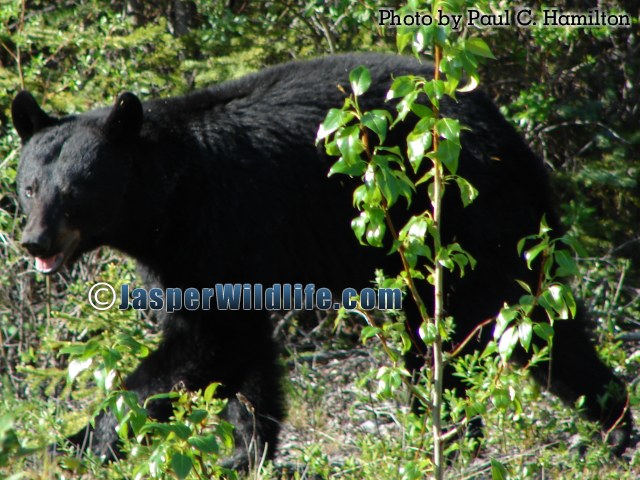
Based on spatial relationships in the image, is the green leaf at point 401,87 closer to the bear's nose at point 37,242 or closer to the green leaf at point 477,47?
the green leaf at point 477,47

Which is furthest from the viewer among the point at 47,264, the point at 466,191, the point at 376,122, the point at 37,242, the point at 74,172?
the point at 74,172

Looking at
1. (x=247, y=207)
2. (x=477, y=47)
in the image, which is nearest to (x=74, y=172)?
(x=247, y=207)

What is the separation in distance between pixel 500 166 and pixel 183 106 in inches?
63.6

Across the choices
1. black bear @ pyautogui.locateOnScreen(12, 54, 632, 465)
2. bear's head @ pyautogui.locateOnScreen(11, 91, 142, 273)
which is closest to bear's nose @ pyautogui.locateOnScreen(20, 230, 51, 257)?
bear's head @ pyautogui.locateOnScreen(11, 91, 142, 273)

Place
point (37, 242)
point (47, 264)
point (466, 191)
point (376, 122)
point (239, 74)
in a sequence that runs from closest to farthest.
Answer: point (376, 122) < point (466, 191) < point (37, 242) < point (47, 264) < point (239, 74)

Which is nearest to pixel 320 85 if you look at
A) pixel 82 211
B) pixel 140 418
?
pixel 82 211

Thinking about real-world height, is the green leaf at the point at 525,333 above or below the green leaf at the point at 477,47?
below

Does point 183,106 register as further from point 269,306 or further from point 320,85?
point 269,306

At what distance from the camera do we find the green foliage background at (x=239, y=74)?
5.62 m

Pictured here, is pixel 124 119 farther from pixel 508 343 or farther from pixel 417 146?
pixel 508 343

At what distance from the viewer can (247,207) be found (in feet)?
15.0

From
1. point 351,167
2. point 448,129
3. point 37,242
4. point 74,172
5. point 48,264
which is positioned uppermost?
point 448,129

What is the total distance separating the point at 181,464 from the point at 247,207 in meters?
2.18

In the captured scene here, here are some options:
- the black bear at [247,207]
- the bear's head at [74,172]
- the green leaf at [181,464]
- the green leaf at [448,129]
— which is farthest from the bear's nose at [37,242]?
the green leaf at [448,129]
